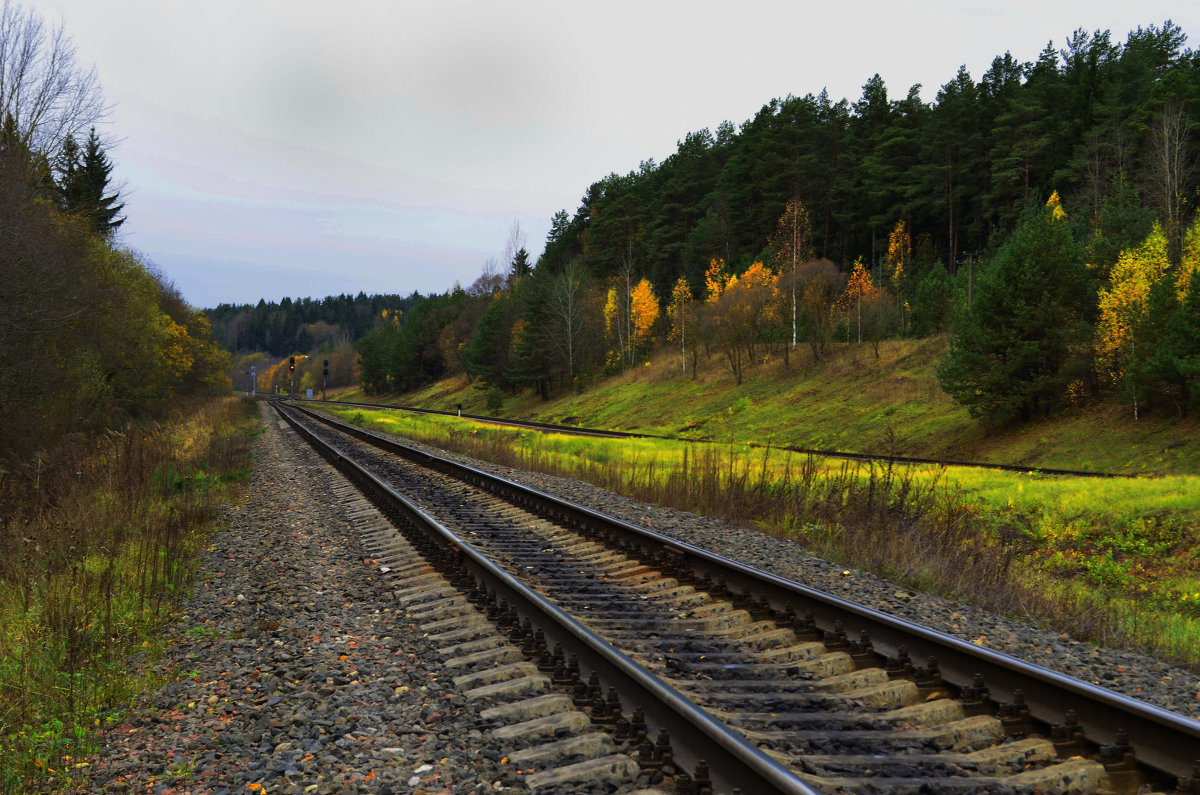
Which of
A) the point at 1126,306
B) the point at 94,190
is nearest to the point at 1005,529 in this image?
the point at 1126,306

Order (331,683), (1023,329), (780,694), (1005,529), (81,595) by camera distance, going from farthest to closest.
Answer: (1023,329) < (1005,529) < (81,595) < (331,683) < (780,694)

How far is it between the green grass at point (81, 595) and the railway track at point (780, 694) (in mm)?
2252

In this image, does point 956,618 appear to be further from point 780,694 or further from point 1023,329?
point 1023,329

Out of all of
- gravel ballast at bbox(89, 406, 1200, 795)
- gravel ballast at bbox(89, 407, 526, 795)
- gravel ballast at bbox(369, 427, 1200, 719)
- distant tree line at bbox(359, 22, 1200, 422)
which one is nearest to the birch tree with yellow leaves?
distant tree line at bbox(359, 22, 1200, 422)

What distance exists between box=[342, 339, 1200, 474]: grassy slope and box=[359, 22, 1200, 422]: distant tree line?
1.37 metres

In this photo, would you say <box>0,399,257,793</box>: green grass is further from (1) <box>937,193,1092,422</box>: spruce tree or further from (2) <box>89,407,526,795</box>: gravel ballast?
(1) <box>937,193,1092,422</box>: spruce tree

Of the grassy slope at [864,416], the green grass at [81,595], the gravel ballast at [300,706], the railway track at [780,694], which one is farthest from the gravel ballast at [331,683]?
the grassy slope at [864,416]

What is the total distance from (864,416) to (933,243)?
35.9 meters

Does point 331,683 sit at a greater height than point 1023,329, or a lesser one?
lesser

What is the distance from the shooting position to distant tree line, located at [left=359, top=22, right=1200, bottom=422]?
31.0 m

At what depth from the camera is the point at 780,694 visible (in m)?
4.37

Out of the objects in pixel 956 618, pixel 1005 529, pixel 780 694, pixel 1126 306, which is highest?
pixel 1126 306

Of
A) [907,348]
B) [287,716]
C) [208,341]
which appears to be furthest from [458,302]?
[287,716]

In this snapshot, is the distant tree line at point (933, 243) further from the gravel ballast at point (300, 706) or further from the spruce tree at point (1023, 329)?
the gravel ballast at point (300, 706)
